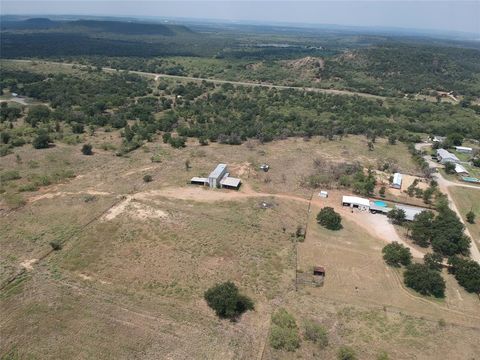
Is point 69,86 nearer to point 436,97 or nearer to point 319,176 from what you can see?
point 319,176

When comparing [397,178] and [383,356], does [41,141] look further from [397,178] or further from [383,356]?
[383,356]

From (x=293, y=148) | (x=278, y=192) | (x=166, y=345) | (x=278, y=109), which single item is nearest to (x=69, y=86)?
(x=278, y=109)

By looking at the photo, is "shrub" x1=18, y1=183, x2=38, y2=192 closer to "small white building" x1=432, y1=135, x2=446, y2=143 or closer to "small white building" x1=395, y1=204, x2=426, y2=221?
"small white building" x1=395, y1=204, x2=426, y2=221

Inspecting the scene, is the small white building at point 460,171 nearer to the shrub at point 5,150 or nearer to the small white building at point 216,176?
the small white building at point 216,176

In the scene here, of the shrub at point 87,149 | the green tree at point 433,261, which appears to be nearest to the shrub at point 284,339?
the green tree at point 433,261

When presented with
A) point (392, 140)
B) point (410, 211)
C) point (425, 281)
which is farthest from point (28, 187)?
point (392, 140)

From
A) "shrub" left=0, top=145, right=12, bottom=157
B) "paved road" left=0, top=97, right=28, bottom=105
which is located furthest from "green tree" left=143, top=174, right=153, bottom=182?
"paved road" left=0, top=97, right=28, bottom=105

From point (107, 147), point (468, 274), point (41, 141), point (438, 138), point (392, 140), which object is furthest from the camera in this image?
point (438, 138)
